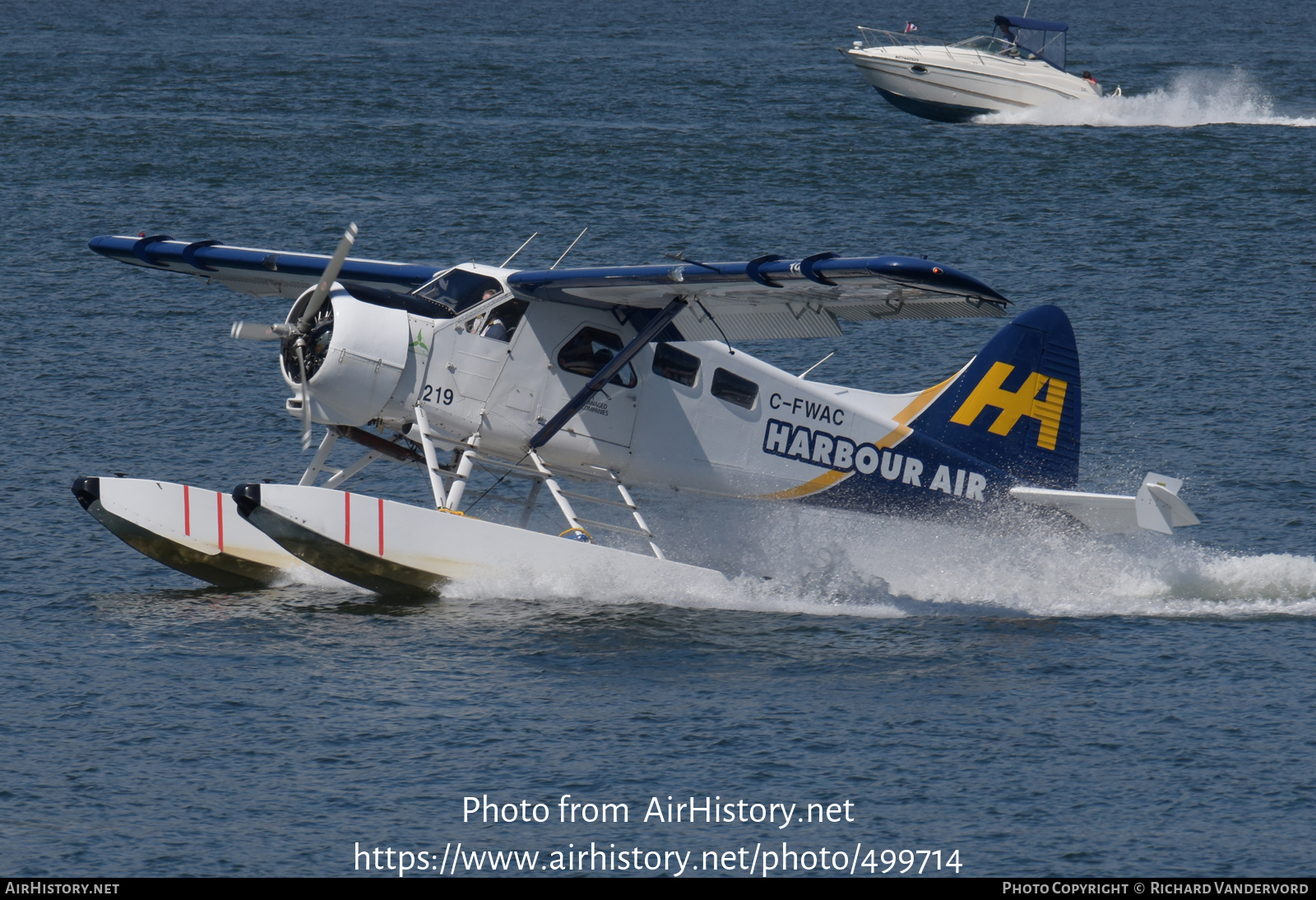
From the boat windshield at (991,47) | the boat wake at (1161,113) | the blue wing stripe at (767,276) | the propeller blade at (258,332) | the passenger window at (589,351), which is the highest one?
the boat windshield at (991,47)

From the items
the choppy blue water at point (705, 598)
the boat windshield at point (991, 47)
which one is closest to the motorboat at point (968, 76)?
the boat windshield at point (991, 47)

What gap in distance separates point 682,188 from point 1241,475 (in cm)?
2288

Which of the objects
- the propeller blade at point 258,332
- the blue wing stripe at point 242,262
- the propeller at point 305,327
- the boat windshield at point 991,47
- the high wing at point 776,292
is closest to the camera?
the high wing at point 776,292

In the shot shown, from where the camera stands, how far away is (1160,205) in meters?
40.8

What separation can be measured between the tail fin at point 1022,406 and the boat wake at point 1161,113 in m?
37.2

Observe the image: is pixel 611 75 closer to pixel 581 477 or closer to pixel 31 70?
pixel 31 70

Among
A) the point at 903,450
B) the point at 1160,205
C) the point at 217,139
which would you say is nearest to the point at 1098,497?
the point at 903,450

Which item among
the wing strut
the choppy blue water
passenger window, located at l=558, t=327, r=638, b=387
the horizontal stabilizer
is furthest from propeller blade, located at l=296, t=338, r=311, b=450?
the horizontal stabilizer

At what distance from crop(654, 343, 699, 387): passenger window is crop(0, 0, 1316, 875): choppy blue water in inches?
78.9

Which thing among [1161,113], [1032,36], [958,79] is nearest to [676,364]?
[958,79]

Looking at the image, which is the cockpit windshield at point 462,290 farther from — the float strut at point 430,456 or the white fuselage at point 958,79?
the white fuselage at point 958,79

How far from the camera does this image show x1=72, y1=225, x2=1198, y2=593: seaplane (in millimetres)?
15031

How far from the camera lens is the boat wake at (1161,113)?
5350 cm

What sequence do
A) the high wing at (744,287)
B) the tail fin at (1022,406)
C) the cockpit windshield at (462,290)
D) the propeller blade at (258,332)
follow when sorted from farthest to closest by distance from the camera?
the tail fin at (1022,406) < the cockpit windshield at (462,290) < the propeller blade at (258,332) < the high wing at (744,287)
